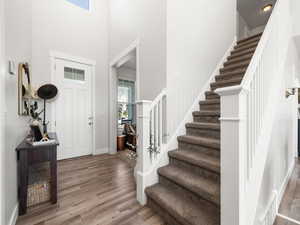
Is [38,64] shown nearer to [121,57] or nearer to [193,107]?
[121,57]

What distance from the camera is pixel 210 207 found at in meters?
1.35

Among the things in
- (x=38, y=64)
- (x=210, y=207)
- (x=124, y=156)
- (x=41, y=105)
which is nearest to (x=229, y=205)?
(x=210, y=207)

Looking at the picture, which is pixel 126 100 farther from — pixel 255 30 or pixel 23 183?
pixel 255 30

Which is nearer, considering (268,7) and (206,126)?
(206,126)

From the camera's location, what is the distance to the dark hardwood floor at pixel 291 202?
1.64 meters

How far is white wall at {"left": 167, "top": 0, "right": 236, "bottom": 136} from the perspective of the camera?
7.33ft

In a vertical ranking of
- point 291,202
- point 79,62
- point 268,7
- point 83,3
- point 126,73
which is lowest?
point 291,202

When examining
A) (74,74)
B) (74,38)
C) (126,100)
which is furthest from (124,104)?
(74,38)

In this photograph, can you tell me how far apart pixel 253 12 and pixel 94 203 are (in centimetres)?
756

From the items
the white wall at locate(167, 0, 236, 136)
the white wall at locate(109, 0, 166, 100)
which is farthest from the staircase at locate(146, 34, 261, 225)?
the white wall at locate(109, 0, 166, 100)

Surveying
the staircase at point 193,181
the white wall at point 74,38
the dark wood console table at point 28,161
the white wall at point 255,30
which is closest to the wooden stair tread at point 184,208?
the staircase at point 193,181

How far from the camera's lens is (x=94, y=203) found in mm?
1821

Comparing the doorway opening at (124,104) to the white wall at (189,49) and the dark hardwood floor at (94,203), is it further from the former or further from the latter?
the white wall at (189,49)

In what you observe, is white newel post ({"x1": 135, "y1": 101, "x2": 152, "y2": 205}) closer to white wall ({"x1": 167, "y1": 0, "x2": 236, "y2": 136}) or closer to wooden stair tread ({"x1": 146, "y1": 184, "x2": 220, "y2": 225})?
wooden stair tread ({"x1": 146, "y1": 184, "x2": 220, "y2": 225})
